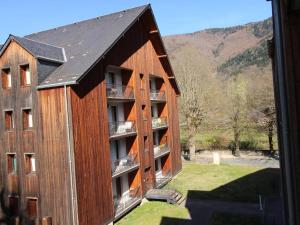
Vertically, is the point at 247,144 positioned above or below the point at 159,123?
A: below

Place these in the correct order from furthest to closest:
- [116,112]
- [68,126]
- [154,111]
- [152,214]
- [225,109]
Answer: [225,109] < [154,111] < [116,112] < [152,214] < [68,126]

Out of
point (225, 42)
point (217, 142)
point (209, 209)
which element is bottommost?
point (209, 209)

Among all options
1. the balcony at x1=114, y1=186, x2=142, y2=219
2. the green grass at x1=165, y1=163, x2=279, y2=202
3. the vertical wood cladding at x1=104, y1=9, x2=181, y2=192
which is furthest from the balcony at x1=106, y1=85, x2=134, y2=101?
the green grass at x1=165, y1=163, x2=279, y2=202

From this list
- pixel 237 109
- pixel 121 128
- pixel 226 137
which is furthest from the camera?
pixel 226 137

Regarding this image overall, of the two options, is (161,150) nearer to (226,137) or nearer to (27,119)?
(27,119)

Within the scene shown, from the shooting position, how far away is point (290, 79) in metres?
6.07

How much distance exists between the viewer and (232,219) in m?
20.6

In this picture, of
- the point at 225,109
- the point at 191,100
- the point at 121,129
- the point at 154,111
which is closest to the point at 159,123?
the point at 154,111

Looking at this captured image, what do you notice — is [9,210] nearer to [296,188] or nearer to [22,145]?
[22,145]

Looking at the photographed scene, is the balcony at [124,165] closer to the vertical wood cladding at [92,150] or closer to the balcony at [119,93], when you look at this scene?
the vertical wood cladding at [92,150]

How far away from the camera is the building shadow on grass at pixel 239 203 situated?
2038 centimetres

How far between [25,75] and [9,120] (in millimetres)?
2936

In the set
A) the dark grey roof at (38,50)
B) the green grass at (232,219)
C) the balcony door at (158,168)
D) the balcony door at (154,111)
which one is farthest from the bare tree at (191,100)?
the dark grey roof at (38,50)

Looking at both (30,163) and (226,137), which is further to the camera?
(226,137)
